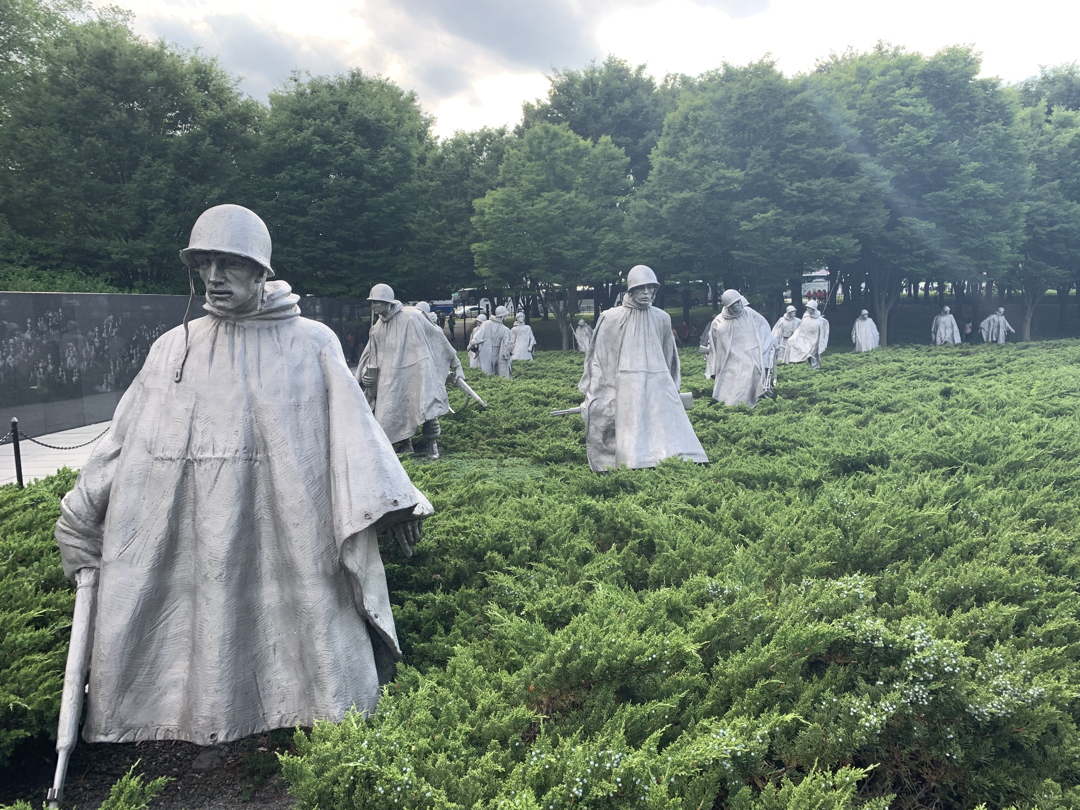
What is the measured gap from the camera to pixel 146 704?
3193 millimetres

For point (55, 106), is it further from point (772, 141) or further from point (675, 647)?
point (675, 647)

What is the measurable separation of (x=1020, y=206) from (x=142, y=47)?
34.6 metres

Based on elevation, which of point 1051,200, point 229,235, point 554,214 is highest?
point 1051,200

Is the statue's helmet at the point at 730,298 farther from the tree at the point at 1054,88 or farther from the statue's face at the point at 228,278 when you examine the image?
the tree at the point at 1054,88

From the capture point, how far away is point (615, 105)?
135 feet

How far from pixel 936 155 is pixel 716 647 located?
1339 inches

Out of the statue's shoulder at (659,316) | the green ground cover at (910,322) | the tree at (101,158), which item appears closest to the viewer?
the statue's shoulder at (659,316)

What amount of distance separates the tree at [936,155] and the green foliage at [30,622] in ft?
108

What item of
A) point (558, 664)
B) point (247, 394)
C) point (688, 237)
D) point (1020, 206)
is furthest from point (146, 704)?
point (1020, 206)

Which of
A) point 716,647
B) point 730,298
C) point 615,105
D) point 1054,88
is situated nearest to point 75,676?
point 716,647

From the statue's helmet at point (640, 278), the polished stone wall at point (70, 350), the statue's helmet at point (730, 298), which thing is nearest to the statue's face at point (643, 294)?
the statue's helmet at point (640, 278)

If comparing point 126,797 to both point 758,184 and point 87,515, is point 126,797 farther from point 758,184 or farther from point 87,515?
point 758,184

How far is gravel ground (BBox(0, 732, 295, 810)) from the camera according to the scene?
10.2ft

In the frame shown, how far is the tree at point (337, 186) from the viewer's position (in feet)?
98.6
